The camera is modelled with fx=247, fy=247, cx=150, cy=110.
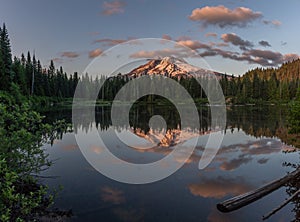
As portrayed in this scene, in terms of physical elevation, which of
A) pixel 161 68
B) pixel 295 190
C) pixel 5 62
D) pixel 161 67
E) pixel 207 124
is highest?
pixel 161 67

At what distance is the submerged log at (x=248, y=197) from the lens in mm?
10320

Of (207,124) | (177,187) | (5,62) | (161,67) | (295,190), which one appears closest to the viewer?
(295,190)

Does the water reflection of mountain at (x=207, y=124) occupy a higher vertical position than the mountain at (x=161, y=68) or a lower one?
lower

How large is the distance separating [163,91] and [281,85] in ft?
218

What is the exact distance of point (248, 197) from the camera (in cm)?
1093

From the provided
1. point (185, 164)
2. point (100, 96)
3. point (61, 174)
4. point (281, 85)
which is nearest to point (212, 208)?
point (185, 164)

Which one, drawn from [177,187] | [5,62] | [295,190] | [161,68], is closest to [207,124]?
[177,187]

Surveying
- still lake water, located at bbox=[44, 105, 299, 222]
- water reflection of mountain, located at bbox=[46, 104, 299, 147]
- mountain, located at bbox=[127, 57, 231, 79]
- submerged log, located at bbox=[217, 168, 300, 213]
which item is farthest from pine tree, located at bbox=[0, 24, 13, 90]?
submerged log, located at bbox=[217, 168, 300, 213]

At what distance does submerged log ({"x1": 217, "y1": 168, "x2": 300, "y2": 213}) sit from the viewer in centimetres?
1032

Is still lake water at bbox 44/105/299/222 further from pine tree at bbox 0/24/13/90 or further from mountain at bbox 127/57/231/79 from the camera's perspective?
pine tree at bbox 0/24/13/90

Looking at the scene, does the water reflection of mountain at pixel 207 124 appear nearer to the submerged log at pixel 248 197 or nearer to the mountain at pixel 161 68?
the mountain at pixel 161 68

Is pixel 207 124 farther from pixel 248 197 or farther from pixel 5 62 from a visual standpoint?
pixel 5 62

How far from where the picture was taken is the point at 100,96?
5084 inches

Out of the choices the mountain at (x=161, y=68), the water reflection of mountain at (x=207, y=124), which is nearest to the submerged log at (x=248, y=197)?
the water reflection of mountain at (x=207, y=124)
